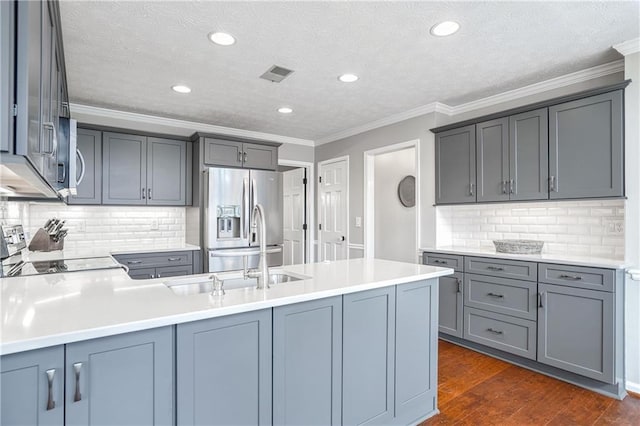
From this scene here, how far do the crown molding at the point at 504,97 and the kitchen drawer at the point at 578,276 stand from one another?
5.25ft

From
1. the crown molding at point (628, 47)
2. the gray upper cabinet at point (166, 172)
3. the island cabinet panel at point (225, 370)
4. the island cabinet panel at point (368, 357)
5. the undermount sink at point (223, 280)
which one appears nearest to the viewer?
the island cabinet panel at point (225, 370)

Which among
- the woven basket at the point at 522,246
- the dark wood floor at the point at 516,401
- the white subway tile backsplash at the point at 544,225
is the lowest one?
the dark wood floor at the point at 516,401

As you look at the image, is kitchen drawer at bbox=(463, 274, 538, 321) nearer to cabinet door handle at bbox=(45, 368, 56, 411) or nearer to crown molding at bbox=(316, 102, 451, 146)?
crown molding at bbox=(316, 102, 451, 146)

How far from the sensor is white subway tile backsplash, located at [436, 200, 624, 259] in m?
2.92

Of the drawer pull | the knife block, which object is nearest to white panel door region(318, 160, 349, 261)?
the drawer pull

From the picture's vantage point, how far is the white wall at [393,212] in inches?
198

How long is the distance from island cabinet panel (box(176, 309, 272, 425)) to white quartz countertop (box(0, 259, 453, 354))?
0.25 ft

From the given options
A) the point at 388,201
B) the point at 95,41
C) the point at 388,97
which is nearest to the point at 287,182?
the point at 388,201

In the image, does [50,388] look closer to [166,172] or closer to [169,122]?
[166,172]

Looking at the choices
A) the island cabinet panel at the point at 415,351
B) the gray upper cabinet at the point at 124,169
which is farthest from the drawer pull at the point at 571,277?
the gray upper cabinet at the point at 124,169

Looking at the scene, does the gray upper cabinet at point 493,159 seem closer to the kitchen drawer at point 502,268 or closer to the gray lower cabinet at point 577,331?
the kitchen drawer at point 502,268

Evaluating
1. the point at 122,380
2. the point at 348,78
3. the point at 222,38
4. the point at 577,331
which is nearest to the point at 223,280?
the point at 122,380

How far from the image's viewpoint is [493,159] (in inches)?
132

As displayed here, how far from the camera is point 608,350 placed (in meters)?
2.49
